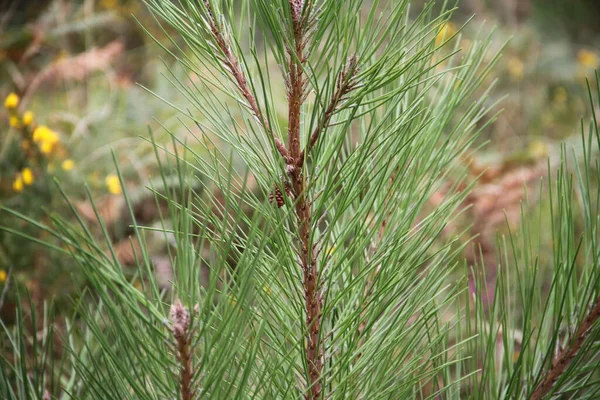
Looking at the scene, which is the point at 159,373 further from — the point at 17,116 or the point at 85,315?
the point at 17,116

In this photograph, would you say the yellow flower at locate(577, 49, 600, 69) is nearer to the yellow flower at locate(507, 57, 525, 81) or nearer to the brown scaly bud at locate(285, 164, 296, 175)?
the yellow flower at locate(507, 57, 525, 81)

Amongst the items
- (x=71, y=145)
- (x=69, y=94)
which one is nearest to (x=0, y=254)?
(x=71, y=145)

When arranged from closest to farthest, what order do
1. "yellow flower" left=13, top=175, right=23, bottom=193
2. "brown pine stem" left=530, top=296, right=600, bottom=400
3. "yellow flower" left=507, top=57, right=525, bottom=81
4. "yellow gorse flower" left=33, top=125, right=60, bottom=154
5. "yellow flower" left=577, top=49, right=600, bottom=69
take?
"brown pine stem" left=530, top=296, right=600, bottom=400 < "yellow flower" left=13, top=175, right=23, bottom=193 < "yellow gorse flower" left=33, top=125, right=60, bottom=154 < "yellow flower" left=507, top=57, right=525, bottom=81 < "yellow flower" left=577, top=49, right=600, bottom=69

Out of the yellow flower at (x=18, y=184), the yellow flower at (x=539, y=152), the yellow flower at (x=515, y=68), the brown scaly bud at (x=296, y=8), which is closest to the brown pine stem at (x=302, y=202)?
the brown scaly bud at (x=296, y=8)

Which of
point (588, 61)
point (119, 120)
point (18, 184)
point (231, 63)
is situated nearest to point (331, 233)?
point (231, 63)

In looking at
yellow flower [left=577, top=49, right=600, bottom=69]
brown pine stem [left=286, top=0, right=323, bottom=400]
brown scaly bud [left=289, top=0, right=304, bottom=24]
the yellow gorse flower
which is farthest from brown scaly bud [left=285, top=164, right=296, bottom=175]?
yellow flower [left=577, top=49, right=600, bottom=69]
